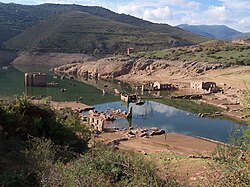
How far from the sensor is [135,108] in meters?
50.0

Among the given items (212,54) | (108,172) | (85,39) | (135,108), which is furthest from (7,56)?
(108,172)

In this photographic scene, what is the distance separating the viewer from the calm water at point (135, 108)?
1533 inches

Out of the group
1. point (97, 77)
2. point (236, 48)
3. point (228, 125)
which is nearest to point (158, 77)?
point (97, 77)

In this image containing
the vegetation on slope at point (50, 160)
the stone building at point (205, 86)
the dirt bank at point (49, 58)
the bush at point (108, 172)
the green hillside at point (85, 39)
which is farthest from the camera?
the green hillside at point (85, 39)

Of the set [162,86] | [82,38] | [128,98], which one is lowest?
[128,98]

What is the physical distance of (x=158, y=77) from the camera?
78688 millimetres

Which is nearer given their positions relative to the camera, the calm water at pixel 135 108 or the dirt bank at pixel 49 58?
the calm water at pixel 135 108

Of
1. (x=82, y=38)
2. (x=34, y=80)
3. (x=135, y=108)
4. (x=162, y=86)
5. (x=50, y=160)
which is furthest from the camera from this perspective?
(x=82, y=38)

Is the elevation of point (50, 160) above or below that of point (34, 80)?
above

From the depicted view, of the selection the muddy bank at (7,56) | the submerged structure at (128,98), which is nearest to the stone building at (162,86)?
the submerged structure at (128,98)

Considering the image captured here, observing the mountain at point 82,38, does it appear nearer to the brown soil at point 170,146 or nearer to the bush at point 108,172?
the brown soil at point 170,146

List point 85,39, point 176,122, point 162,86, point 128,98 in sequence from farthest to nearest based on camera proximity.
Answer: point 85,39
point 162,86
point 128,98
point 176,122

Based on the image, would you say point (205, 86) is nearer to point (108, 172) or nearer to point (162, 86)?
point (162, 86)

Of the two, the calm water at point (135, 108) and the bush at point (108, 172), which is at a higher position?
the bush at point (108, 172)
